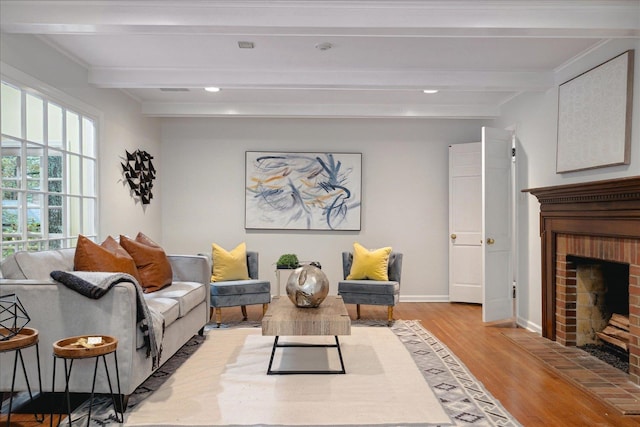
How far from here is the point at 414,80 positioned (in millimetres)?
4379

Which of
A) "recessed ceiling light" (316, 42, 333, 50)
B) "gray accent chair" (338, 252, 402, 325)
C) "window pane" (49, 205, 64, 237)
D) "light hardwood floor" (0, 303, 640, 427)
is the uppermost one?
"recessed ceiling light" (316, 42, 333, 50)

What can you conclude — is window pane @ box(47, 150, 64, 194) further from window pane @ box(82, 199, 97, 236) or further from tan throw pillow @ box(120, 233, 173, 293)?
tan throw pillow @ box(120, 233, 173, 293)

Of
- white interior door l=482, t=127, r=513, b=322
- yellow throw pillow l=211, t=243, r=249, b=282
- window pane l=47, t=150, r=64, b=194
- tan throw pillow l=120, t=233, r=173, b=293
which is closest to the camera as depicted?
window pane l=47, t=150, r=64, b=194

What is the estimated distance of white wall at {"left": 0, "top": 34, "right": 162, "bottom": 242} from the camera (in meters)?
3.46

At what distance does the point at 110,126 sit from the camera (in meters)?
4.80

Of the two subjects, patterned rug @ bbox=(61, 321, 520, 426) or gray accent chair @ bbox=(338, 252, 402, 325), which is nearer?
patterned rug @ bbox=(61, 321, 520, 426)

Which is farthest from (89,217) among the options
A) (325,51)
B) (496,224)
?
(496,224)

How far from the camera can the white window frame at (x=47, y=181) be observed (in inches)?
131

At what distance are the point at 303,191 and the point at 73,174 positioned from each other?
2.84m

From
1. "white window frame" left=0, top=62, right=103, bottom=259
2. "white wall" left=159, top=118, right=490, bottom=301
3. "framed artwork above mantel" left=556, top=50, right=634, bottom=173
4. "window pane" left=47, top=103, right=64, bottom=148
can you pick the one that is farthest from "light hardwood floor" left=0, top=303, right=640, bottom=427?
"window pane" left=47, top=103, right=64, bottom=148

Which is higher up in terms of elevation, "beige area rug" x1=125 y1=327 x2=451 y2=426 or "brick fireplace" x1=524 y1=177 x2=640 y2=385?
"brick fireplace" x1=524 y1=177 x2=640 y2=385

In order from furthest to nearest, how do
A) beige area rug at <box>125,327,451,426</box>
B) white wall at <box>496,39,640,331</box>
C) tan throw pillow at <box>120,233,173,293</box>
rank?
white wall at <box>496,39,640,331</box> < tan throw pillow at <box>120,233,173,293</box> < beige area rug at <box>125,327,451,426</box>

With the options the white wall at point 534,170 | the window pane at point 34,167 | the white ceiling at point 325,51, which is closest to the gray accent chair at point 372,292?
the white wall at point 534,170

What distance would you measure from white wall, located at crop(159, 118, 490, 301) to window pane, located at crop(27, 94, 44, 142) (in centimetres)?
266
